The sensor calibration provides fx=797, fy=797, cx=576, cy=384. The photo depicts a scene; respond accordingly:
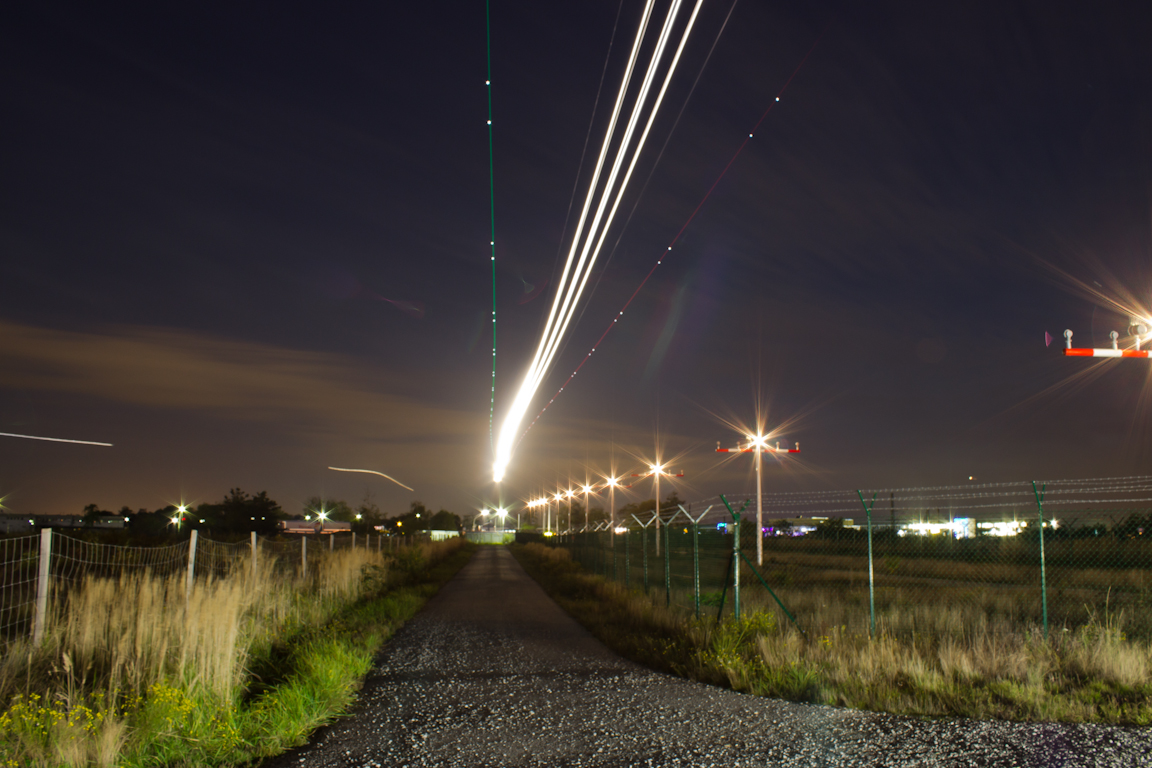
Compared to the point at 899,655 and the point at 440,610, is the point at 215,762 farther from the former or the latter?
the point at 440,610

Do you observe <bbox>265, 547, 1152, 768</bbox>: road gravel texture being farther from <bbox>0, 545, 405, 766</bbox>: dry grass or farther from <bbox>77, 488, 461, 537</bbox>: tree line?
<bbox>77, 488, 461, 537</bbox>: tree line

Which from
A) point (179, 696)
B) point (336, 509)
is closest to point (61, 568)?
point (179, 696)

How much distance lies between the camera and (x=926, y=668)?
841cm

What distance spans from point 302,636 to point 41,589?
3.00m

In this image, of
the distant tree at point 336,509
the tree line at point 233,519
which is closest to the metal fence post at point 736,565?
the tree line at point 233,519

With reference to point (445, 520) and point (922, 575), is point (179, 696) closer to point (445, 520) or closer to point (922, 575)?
point (922, 575)

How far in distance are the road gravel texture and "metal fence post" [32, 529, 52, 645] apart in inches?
127

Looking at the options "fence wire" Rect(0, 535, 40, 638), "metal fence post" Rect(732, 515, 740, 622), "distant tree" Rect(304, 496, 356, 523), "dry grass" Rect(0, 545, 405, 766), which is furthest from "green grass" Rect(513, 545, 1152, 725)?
"distant tree" Rect(304, 496, 356, 523)

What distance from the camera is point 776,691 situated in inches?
319

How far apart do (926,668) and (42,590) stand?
904 centimetres

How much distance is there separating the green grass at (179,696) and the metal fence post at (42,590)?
151mm

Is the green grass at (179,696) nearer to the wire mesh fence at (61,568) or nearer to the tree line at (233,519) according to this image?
the wire mesh fence at (61,568)

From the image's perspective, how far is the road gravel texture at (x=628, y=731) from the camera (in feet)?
19.6

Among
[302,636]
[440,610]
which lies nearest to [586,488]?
[440,610]
